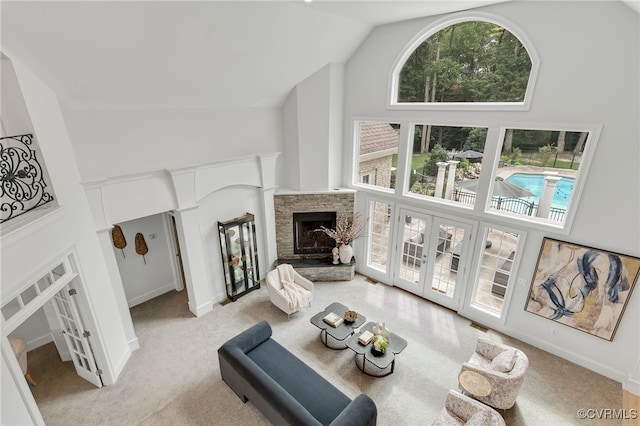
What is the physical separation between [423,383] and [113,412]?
4.40m

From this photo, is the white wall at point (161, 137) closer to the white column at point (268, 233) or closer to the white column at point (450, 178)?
the white column at point (268, 233)

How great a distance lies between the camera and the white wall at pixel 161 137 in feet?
14.5

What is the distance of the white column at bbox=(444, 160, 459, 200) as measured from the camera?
5816 mm

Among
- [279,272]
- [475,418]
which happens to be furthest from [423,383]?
[279,272]

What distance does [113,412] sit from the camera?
14.0 ft

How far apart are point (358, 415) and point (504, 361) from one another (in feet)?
7.43

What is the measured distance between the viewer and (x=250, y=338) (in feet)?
15.4

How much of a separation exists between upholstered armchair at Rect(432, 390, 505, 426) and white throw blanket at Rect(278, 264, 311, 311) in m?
2.98

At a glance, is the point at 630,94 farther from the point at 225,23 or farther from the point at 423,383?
the point at 225,23

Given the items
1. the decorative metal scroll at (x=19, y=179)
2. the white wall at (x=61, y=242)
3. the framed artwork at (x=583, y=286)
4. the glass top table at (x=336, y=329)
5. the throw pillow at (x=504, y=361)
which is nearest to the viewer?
the white wall at (x=61, y=242)

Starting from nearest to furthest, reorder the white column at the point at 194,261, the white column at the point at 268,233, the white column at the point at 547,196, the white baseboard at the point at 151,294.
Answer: the white column at the point at 547,196
the white column at the point at 194,261
the white baseboard at the point at 151,294
the white column at the point at 268,233

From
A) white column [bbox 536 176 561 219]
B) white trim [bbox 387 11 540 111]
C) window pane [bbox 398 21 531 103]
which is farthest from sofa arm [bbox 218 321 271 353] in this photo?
window pane [bbox 398 21 531 103]

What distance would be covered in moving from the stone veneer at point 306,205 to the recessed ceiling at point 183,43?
2.23 m

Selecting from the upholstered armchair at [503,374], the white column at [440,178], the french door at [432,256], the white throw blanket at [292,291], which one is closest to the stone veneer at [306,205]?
the white throw blanket at [292,291]
